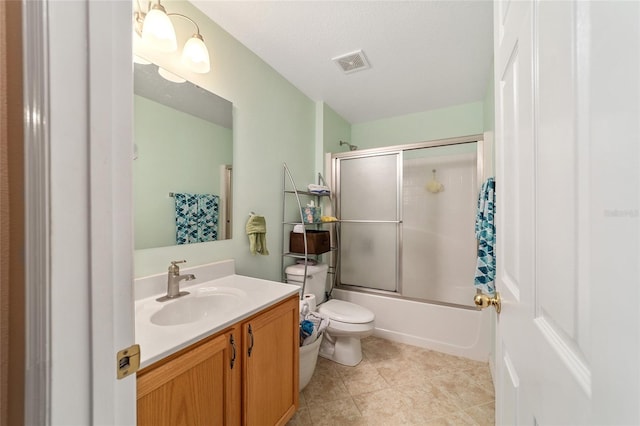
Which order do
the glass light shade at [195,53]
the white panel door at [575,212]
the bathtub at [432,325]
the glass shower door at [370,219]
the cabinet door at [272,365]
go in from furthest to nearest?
1. the glass shower door at [370,219]
2. the bathtub at [432,325]
3. the glass light shade at [195,53]
4. the cabinet door at [272,365]
5. the white panel door at [575,212]

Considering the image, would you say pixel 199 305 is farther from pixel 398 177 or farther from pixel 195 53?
pixel 398 177

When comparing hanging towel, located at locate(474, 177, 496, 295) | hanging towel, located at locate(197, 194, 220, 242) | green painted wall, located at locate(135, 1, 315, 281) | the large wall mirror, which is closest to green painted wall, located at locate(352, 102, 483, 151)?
green painted wall, located at locate(135, 1, 315, 281)

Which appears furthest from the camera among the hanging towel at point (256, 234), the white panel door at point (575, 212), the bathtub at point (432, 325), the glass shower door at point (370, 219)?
the glass shower door at point (370, 219)

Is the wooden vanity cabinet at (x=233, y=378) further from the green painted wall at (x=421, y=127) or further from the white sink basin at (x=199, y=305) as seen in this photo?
the green painted wall at (x=421, y=127)

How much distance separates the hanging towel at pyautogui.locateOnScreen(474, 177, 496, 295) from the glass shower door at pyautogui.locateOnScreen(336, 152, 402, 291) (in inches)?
43.0

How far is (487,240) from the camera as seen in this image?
1408mm

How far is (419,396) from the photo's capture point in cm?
165

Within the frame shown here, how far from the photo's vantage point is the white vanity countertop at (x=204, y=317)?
2.57 feet

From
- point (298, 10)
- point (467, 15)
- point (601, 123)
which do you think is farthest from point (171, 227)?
point (467, 15)

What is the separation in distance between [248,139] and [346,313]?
5.00 feet

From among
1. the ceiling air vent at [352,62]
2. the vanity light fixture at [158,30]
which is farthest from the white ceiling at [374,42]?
the vanity light fixture at [158,30]

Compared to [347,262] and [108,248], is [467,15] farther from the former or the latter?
[347,262]

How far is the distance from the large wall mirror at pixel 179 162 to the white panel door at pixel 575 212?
1.44m

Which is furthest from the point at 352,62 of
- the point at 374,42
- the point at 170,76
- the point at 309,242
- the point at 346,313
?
the point at 346,313
